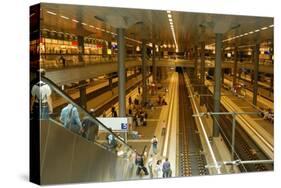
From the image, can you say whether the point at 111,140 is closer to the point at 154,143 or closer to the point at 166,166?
the point at 166,166

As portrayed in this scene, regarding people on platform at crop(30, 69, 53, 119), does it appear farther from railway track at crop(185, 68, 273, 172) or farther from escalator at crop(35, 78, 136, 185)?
railway track at crop(185, 68, 273, 172)

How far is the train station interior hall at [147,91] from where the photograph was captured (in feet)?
24.4

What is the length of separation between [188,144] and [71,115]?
15.3ft

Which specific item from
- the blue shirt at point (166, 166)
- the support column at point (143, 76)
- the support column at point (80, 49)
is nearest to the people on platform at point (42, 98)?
the support column at point (80, 49)

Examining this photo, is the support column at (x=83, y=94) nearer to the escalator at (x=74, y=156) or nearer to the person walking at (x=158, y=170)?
the escalator at (x=74, y=156)

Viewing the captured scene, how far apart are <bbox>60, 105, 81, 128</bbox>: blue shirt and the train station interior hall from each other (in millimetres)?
19

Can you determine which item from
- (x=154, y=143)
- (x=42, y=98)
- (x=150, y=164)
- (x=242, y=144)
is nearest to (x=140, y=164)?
(x=150, y=164)

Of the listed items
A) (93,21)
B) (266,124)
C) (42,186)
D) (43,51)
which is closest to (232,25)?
(266,124)

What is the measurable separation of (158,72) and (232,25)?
11.7 ft

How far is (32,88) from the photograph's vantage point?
7332 mm

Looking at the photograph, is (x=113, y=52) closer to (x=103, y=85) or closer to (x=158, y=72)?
(x=103, y=85)

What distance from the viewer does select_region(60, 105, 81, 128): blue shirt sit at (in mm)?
7275

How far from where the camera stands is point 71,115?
7.40 meters

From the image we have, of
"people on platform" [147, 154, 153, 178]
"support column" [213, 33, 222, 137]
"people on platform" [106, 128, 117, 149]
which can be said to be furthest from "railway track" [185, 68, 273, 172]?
"people on platform" [106, 128, 117, 149]
